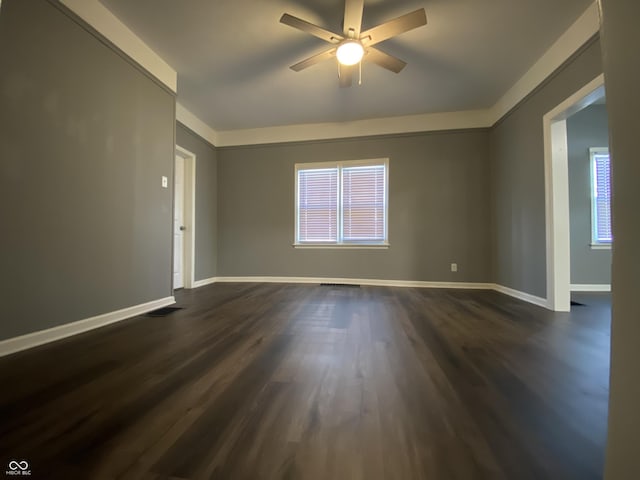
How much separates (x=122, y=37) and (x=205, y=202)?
2.43 meters

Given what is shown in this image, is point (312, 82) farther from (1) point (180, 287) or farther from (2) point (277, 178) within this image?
(1) point (180, 287)

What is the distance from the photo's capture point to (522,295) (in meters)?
3.22

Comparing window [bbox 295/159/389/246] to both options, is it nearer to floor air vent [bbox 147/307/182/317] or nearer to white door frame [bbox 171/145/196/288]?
white door frame [bbox 171/145/196/288]

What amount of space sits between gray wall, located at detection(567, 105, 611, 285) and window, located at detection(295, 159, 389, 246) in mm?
2746

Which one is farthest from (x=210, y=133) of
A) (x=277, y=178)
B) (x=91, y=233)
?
(x=91, y=233)

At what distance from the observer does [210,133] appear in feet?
15.1

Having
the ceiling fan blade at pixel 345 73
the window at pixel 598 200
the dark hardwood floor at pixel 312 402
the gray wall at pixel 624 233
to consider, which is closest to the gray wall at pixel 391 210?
the window at pixel 598 200

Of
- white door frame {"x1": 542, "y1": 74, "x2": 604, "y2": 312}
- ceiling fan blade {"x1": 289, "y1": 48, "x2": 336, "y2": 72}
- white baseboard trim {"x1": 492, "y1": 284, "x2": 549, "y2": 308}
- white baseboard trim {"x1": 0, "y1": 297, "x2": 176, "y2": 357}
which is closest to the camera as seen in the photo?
white baseboard trim {"x1": 0, "y1": 297, "x2": 176, "y2": 357}

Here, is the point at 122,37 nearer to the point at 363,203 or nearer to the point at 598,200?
the point at 363,203

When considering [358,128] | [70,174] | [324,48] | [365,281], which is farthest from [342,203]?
[70,174]

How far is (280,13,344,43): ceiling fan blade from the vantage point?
202 centimetres

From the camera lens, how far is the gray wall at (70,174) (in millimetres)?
1663

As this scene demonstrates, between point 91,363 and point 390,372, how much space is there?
5.70ft

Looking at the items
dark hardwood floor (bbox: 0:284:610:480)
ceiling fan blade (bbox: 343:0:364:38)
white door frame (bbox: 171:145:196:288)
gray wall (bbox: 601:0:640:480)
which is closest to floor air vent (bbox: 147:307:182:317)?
dark hardwood floor (bbox: 0:284:610:480)
